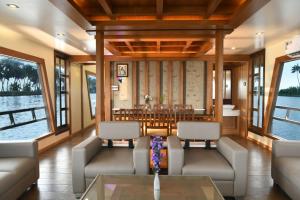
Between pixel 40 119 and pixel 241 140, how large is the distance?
5.40m

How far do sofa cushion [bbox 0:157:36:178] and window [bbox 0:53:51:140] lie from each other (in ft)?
5.21

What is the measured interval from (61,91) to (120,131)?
3.93 m

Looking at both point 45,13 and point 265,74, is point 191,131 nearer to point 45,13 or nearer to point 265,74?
point 45,13

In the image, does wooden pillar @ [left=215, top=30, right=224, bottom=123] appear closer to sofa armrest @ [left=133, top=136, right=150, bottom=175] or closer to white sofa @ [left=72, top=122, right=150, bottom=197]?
white sofa @ [left=72, top=122, right=150, bottom=197]

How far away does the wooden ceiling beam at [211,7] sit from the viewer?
3027mm

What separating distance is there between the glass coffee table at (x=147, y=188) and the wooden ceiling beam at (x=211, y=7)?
2198 millimetres

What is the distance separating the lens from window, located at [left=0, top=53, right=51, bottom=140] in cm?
434

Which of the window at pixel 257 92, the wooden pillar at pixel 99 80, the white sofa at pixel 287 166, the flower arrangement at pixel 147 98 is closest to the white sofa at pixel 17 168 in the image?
the wooden pillar at pixel 99 80

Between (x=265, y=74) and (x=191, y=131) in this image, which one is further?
(x=265, y=74)

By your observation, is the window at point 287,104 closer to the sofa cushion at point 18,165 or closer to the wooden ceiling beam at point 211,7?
the wooden ceiling beam at point 211,7

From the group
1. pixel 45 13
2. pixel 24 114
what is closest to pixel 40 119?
pixel 24 114

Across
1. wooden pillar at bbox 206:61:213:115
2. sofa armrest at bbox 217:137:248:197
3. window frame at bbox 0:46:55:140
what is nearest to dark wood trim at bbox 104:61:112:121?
window frame at bbox 0:46:55:140

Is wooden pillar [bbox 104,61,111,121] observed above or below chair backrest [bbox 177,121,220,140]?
above

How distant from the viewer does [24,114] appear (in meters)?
5.01
